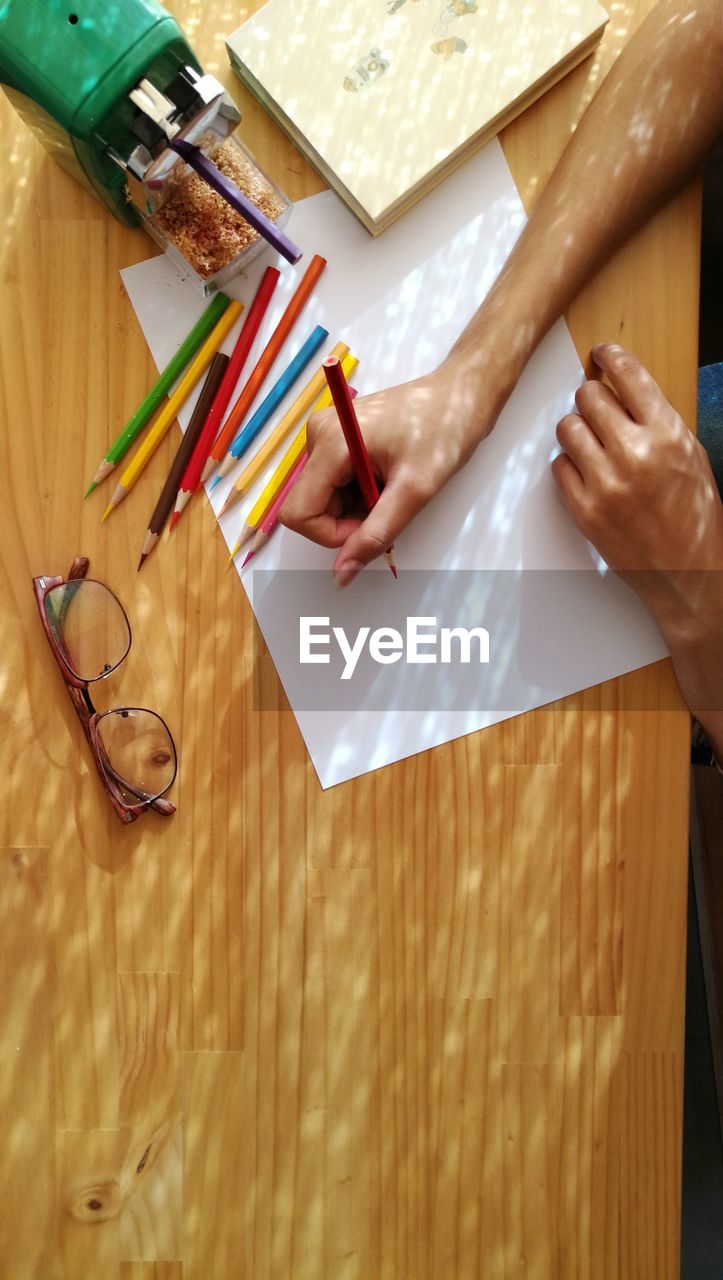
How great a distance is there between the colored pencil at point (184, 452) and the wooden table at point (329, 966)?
0.02 metres

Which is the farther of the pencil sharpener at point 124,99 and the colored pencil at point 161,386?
the colored pencil at point 161,386

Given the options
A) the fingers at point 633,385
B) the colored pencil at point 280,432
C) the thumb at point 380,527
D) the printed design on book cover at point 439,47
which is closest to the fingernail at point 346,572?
the thumb at point 380,527

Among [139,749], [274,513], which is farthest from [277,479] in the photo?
[139,749]

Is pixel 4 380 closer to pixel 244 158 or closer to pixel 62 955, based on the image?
pixel 244 158

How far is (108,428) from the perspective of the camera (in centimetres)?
73

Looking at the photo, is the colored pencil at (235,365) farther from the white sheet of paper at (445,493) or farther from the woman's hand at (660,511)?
the woman's hand at (660,511)

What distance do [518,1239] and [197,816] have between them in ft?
1.27

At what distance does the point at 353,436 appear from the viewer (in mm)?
604

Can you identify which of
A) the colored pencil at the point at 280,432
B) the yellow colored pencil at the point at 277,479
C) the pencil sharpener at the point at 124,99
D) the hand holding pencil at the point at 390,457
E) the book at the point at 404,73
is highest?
the pencil sharpener at the point at 124,99

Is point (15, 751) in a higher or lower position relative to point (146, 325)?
lower

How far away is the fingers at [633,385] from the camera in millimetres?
694

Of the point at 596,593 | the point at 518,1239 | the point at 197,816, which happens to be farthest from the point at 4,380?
the point at 518,1239

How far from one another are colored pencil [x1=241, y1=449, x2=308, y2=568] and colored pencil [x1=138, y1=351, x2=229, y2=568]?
7 centimetres

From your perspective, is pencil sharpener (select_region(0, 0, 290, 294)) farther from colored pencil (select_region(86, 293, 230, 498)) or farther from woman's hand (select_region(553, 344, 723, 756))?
woman's hand (select_region(553, 344, 723, 756))
